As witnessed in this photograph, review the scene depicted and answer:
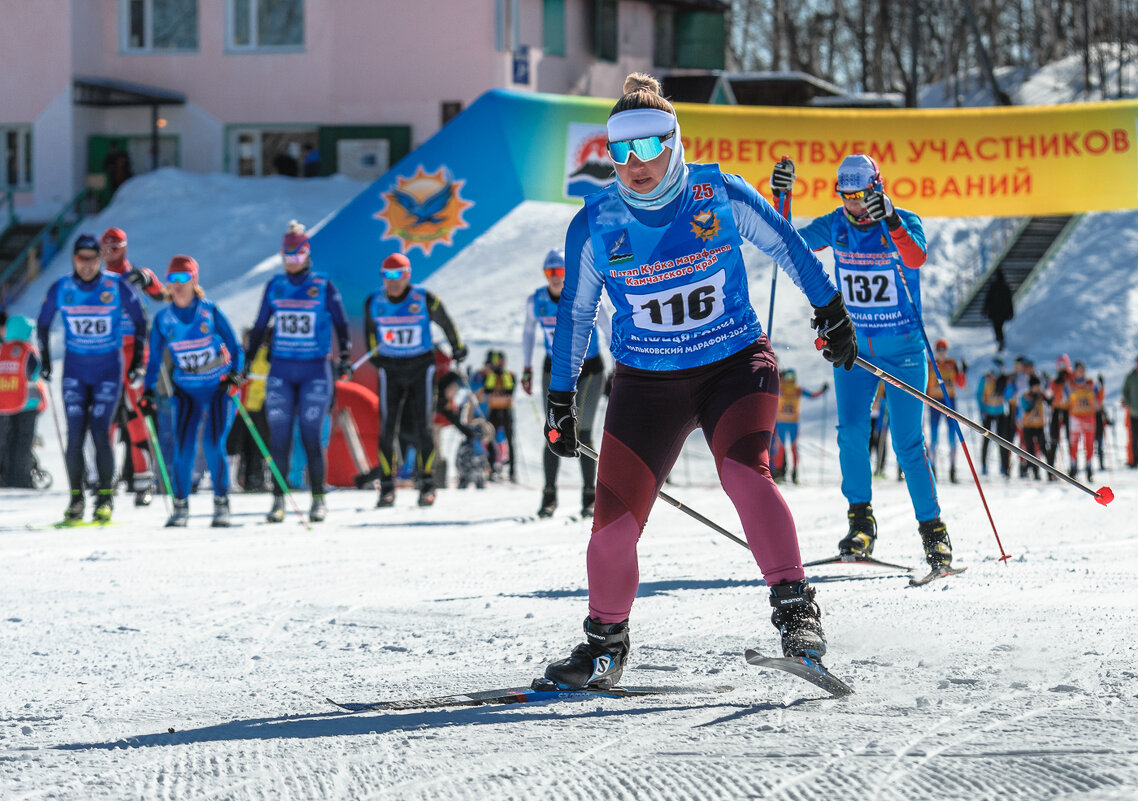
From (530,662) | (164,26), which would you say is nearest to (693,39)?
(164,26)

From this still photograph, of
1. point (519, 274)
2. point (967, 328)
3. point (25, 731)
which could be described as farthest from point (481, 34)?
point (25, 731)

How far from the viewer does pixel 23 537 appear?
339 inches

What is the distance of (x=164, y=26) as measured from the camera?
108 ft

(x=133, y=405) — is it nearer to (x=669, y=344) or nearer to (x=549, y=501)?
(x=549, y=501)

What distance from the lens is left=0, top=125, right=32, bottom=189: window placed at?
3250 centimetres

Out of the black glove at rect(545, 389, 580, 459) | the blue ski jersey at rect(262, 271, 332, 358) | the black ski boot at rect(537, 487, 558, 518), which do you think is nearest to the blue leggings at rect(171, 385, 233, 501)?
the blue ski jersey at rect(262, 271, 332, 358)

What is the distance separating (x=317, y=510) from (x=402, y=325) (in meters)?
1.69

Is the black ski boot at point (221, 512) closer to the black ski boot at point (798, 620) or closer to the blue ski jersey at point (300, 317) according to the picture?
the blue ski jersey at point (300, 317)

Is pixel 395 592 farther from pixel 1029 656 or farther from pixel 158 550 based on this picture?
pixel 1029 656

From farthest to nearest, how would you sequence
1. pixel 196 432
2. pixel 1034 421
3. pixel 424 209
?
pixel 1034 421 < pixel 424 209 < pixel 196 432

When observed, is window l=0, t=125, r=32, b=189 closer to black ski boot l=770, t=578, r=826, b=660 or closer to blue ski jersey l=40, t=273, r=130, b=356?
blue ski jersey l=40, t=273, r=130, b=356

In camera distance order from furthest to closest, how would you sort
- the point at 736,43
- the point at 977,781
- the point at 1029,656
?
the point at 736,43 → the point at 1029,656 → the point at 977,781

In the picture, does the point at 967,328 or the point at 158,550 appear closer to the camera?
the point at 158,550

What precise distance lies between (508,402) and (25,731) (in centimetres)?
1292
